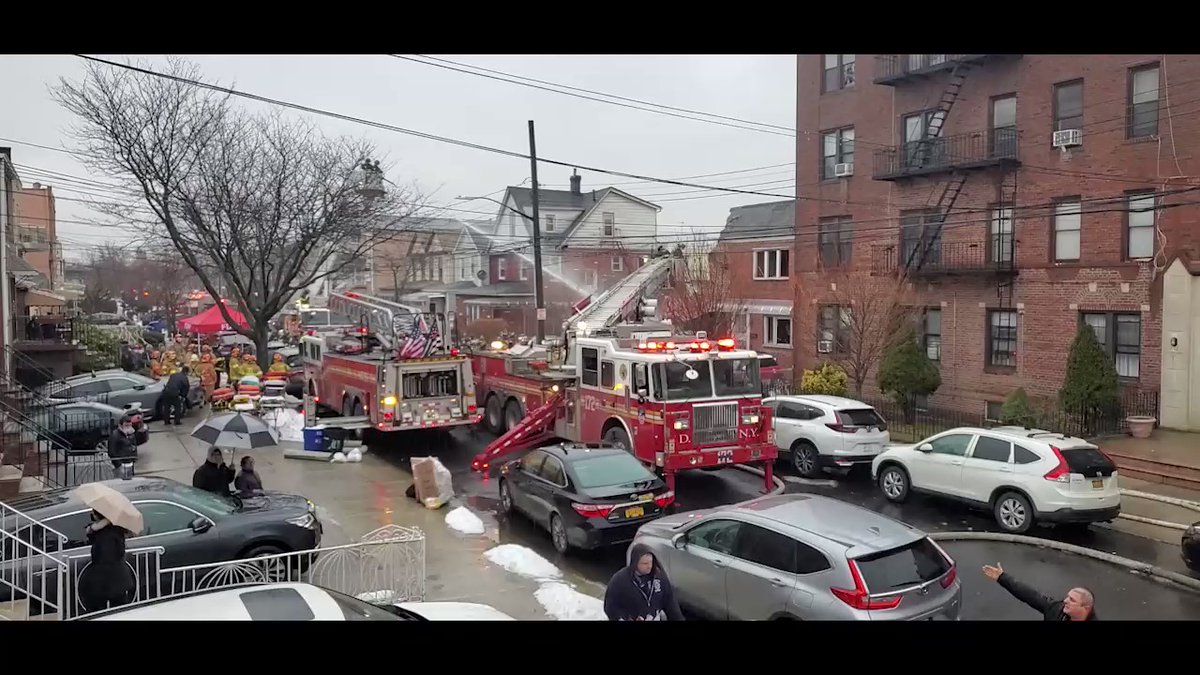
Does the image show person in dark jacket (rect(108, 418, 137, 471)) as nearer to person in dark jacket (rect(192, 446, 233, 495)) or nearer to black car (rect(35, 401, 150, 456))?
A: black car (rect(35, 401, 150, 456))

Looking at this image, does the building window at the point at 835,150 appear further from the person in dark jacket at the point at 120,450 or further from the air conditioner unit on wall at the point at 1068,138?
the person in dark jacket at the point at 120,450

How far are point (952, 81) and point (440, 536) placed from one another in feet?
61.4

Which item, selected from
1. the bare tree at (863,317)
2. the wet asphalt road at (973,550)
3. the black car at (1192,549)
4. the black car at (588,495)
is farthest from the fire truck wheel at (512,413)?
the black car at (1192,549)

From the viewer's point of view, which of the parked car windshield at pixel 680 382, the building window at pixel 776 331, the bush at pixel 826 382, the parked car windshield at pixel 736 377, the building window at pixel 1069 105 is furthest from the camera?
the building window at pixel 776 331

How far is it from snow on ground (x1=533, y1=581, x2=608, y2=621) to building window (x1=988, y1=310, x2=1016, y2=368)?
1701cm

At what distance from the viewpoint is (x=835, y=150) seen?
26422 mm

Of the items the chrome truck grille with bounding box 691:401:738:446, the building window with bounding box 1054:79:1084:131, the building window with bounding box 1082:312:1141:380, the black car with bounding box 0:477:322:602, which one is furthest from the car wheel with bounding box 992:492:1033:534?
the building window with bounding box 1054:79:1084:131

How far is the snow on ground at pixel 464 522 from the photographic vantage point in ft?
39.4

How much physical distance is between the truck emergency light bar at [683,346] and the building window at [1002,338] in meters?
11.2

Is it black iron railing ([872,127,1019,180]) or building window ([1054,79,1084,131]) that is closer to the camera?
building window ([1054,79,1084,131])

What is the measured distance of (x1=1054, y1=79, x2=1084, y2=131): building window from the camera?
20.7 metres
